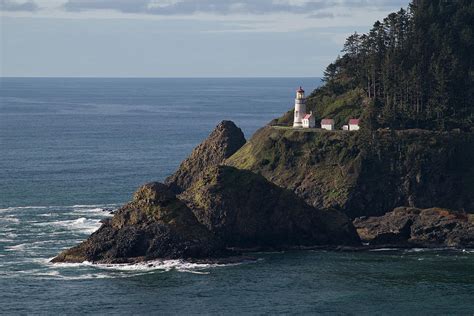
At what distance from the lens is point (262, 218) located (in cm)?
13400

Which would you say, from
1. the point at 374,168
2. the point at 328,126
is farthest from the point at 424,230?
the point at 328,126

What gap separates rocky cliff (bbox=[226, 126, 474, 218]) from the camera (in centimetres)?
14688

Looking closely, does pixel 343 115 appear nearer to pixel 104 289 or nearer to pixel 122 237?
pixel 122 237

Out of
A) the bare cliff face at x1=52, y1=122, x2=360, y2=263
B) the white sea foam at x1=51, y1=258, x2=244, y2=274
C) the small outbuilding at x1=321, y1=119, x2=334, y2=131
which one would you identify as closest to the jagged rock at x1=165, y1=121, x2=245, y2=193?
Result: the small outbuilding at x1=321, y1=119, x2=334, y2=131

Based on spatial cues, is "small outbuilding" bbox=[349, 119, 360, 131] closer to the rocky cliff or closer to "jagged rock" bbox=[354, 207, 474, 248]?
the rocky cliff

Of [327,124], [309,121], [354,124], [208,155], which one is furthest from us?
[208,155]

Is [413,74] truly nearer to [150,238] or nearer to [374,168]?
[374,168]

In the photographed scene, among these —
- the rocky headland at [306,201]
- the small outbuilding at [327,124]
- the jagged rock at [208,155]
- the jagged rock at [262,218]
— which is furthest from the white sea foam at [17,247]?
the small outbuilding at [327,124]

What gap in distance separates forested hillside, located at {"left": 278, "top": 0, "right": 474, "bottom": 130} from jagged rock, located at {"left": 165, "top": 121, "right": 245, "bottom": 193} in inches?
334

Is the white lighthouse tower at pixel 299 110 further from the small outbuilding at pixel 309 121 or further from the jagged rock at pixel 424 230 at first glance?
the jagged rock at pixel 424 230

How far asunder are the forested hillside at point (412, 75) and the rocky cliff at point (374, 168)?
5.80m

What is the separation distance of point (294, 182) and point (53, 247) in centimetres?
3679

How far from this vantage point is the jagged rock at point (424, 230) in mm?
134375

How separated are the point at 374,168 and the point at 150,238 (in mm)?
39129
